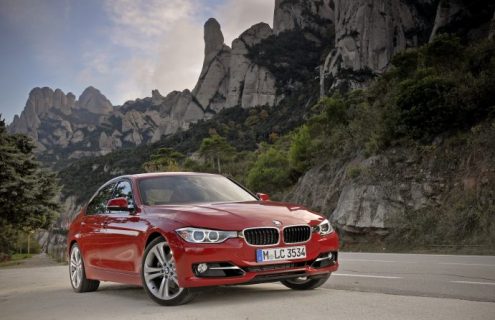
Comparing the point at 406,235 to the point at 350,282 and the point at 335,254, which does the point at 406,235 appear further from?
the point at 335,254

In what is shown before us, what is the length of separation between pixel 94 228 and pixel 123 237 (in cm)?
127

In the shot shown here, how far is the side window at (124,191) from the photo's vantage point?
751 centimetres

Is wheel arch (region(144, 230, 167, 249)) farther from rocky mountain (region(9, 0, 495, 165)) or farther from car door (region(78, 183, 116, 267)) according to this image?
rocky mountain (region(9, 0, 495, 165))

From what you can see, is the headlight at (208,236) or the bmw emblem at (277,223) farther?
the bmw emblem at (277,223)

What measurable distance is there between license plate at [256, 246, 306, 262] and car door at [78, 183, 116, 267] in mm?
2768

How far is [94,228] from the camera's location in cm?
824

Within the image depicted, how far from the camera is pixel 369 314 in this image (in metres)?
5.23

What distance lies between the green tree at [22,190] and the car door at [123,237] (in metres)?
19.5

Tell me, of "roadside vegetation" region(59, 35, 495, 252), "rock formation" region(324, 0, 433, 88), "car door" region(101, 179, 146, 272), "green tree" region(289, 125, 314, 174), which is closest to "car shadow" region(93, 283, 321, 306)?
"car door" region(101, 179, 146, 272)

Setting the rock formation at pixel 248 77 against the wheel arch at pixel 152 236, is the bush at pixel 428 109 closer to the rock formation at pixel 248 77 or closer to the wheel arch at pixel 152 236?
the wheel arch at pixel 152 236

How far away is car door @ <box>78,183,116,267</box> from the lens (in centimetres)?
802

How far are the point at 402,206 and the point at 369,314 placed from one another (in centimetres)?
1889

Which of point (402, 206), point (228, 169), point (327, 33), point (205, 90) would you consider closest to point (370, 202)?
point (402, 206)

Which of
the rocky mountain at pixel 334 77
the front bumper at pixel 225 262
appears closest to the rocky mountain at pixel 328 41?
the rocky mountain at pixel 334 77
